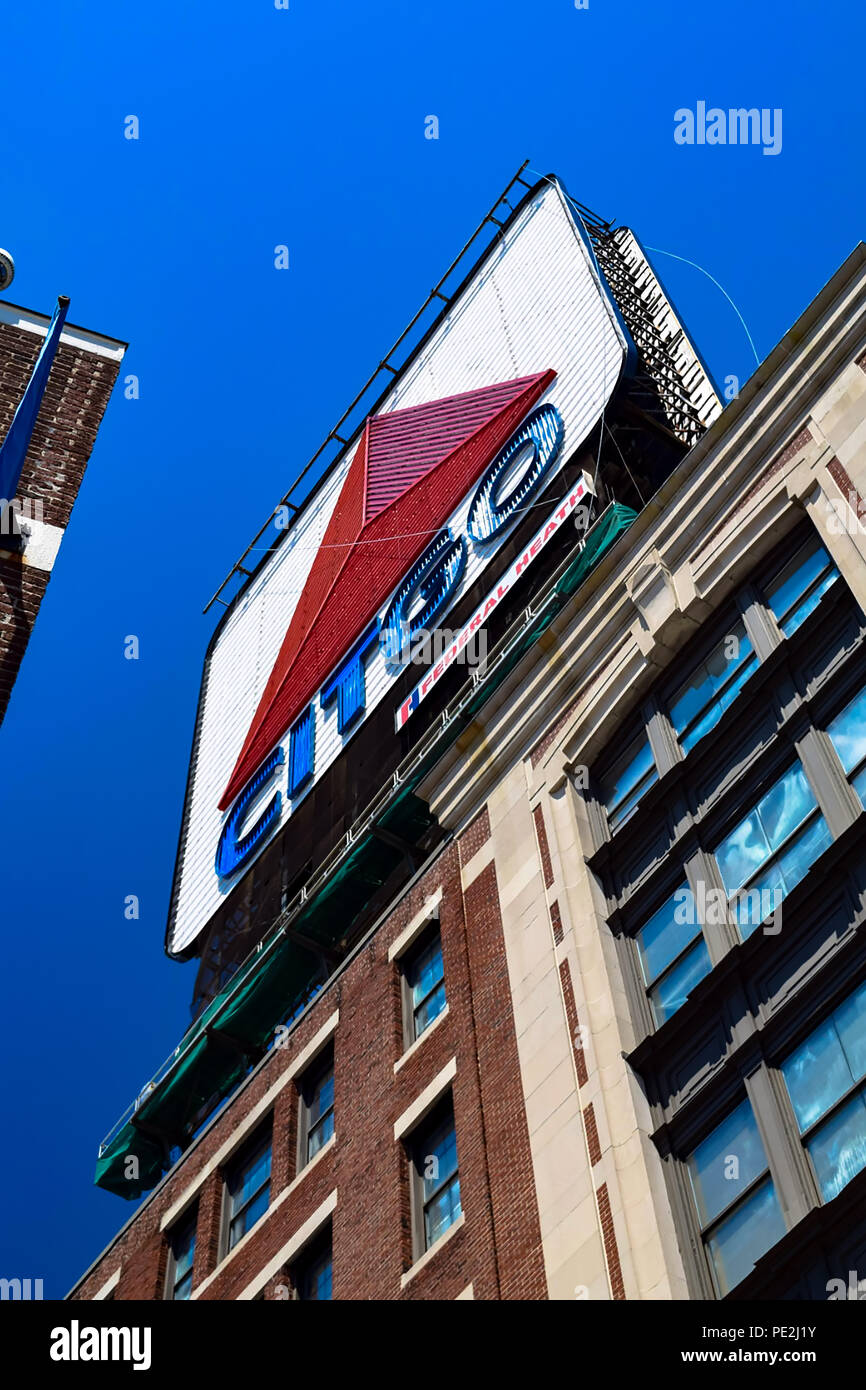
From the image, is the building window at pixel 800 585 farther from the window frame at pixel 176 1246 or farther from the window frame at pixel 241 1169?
the window frame at pixel 176 1246

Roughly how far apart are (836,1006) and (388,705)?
23.7 metres

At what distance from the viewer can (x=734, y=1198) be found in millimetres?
17406

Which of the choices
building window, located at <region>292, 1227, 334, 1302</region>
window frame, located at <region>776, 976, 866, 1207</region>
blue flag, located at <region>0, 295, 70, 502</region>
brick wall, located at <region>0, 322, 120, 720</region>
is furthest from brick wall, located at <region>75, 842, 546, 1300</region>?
blue flag, located at <region>0, 295, 70, 502</region>

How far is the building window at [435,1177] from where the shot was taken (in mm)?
23141

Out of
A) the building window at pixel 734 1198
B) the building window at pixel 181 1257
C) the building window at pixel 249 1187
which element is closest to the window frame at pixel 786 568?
the building window at pixel 734 1198

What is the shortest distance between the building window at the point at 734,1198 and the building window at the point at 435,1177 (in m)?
5.68

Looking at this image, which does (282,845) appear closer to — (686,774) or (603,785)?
(603,785)

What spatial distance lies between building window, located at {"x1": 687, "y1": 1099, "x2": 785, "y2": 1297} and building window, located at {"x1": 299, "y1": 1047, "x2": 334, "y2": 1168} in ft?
35.3

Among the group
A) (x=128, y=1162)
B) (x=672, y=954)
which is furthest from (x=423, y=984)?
(x=128, y=1162)

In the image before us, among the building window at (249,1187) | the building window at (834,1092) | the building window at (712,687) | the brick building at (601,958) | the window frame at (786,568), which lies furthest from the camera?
the building window at (249,1187)

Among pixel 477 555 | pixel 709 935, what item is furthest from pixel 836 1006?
pixel 477 555

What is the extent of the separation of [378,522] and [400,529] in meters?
1.70

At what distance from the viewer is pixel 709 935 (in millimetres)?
19922

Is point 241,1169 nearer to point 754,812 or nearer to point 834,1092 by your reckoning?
point 754,812
